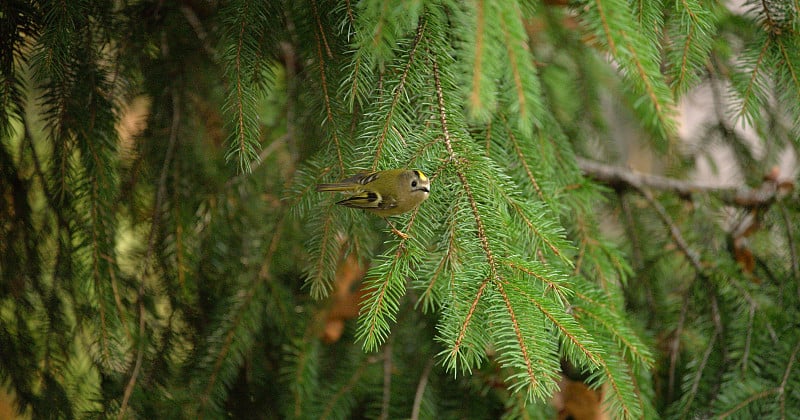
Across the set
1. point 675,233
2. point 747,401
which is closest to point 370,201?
point 747,401

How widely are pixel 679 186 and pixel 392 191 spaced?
1037 millimetres

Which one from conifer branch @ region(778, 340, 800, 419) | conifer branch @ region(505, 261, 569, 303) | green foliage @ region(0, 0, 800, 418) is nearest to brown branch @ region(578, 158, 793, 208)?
green foliage @ region(0, 0, 800, 418)

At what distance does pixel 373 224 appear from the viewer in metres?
0.89

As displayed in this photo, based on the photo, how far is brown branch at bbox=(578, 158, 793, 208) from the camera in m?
1.34

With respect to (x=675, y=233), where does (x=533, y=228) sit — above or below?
above

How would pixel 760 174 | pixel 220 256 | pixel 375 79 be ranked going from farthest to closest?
pixel 760 174 < pixel 220 256 < pixel 375 79

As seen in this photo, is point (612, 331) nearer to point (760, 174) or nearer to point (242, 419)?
point (242, 419)

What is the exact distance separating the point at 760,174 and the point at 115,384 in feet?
5.17

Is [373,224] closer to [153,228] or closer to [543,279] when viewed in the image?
[543,279]

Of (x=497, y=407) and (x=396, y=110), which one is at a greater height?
(x=396, y=110)

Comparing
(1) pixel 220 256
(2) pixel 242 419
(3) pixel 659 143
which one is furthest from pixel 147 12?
(3) pixel 659 143

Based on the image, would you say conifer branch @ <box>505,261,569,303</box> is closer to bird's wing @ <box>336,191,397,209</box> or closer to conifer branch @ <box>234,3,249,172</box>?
bird's wing @ <box>336,191,397,209</box>

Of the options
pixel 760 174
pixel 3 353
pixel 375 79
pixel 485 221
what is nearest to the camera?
pixel 485 221

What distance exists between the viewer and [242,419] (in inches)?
47.4
